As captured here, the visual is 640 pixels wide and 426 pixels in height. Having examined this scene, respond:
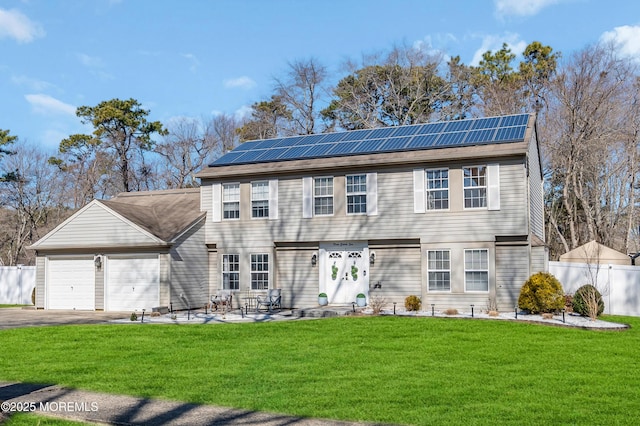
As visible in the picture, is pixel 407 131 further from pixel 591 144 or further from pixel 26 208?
pixel 26 208

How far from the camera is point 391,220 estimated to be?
2039 cm

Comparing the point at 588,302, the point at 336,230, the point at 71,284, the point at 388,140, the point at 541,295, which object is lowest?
the point at 588,302

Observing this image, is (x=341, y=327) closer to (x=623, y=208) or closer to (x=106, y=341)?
(x=106, y=341)

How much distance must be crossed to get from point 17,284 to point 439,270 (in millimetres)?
21530

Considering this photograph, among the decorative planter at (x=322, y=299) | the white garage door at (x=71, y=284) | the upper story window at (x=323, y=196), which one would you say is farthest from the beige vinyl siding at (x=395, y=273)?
the white garage door at (x=71, y=284)

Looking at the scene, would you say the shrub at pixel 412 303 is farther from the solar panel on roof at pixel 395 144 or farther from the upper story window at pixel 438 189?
the solar panel on roof at pixel 395 144

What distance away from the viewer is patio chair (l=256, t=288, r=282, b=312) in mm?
20877

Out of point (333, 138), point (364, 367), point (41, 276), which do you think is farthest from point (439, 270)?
point (41, 276)

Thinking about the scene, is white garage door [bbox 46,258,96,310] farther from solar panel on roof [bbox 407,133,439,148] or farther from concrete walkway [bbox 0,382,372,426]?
concrete walkway [bbox 0,382,372,426]

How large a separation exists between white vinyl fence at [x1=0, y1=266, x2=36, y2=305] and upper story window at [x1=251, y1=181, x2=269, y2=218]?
13.6 metres

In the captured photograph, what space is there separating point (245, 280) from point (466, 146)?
30.0 feet

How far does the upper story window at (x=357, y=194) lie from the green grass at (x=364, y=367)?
5.94 metres

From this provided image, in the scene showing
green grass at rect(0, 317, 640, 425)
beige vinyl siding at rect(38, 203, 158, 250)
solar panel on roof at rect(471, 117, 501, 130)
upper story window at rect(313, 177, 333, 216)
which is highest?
solar panel on roof at rect(471, 117, 501, 130)

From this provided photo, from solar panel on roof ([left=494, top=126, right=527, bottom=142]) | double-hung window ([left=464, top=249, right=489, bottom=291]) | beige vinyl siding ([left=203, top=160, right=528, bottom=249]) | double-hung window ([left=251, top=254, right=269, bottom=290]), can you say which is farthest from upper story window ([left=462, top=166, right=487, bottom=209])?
double-hung window ([left=251, top=254, right=269, bottom=290])
